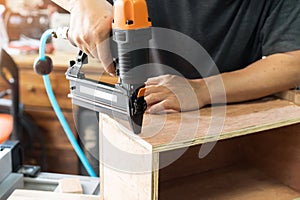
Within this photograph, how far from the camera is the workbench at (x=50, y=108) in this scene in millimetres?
2410

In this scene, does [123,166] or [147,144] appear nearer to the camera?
[147,144]

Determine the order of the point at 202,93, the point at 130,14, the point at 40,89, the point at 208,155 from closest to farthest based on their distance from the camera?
the point at 130,14, the point at 202,93, the point at 208,155, the point at 40,89

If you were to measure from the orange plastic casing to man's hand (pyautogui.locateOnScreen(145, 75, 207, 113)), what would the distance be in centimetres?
19

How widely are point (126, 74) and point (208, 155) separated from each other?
0.47 meters

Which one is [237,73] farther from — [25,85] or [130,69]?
[25,85]

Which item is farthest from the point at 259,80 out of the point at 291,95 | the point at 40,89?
the point at 40,89

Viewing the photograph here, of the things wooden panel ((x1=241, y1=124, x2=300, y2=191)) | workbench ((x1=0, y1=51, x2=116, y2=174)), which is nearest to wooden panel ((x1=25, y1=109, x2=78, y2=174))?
workbench ((x1=0, y1=51, x2=116, y2=174))

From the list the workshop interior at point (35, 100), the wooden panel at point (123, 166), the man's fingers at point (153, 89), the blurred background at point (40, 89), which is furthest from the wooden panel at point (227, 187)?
the blurred background at point (40, 89)

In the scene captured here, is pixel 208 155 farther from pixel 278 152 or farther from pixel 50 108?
pixel 50 108

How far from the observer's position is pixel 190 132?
77 cm

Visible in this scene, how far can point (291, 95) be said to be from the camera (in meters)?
0.96

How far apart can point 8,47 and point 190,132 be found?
6.56 feet

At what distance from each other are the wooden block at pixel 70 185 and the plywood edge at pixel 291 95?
522mm

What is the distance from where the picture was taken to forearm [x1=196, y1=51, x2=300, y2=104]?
3.08 feet
